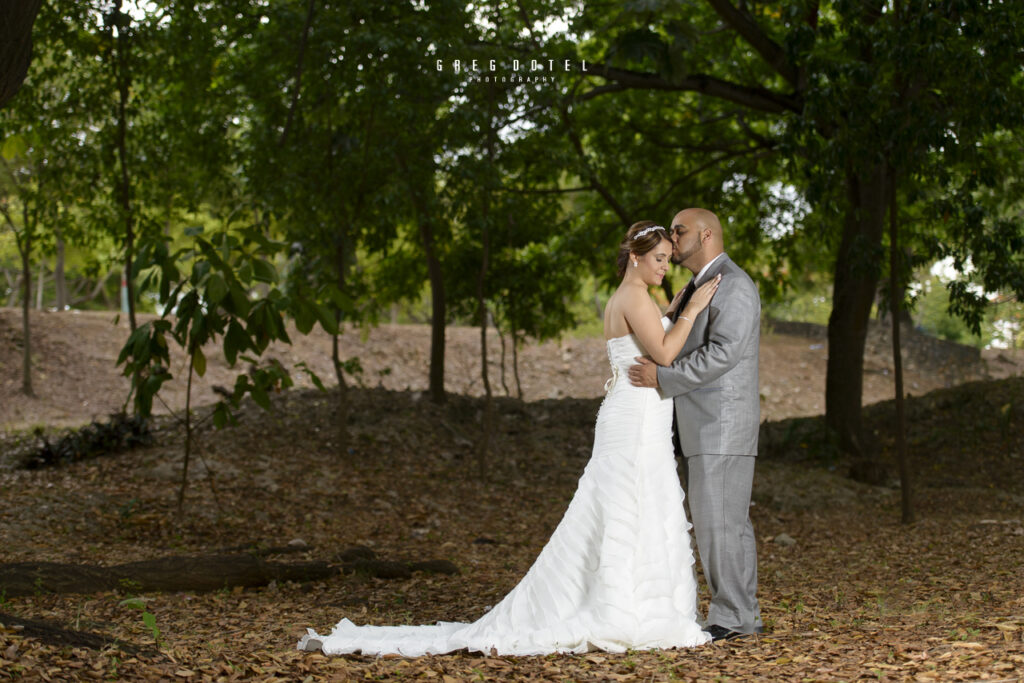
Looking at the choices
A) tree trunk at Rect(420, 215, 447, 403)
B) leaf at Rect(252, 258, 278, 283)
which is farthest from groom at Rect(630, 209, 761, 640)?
tree trunk at Rect(420, 215, 447, 403)

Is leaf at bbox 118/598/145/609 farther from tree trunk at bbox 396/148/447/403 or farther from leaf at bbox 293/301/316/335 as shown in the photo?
tree trunk at bbox 396/148/447/403

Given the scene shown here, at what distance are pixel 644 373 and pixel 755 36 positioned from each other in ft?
24.5

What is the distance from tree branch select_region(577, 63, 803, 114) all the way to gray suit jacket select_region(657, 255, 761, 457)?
21.7 ft

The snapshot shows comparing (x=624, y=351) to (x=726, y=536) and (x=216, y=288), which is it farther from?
(x=216, y=288)

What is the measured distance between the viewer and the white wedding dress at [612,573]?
449cm

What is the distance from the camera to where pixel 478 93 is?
9.17 meters

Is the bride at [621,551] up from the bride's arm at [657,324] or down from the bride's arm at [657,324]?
down

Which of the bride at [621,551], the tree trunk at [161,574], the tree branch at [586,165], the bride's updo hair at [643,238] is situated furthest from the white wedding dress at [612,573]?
the tree branch at [586,165]

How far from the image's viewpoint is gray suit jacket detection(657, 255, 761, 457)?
4.67m

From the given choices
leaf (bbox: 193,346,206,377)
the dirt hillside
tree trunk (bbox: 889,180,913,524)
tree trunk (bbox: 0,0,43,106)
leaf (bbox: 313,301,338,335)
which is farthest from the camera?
the dirt hillside

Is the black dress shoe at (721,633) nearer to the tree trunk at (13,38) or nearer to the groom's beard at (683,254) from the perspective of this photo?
the groom's beard at (683,254)

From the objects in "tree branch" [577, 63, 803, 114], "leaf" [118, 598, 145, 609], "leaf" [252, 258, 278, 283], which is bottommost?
"leaf" [118, 598, 145, 609]

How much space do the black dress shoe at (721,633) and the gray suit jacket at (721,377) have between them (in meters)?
0.86

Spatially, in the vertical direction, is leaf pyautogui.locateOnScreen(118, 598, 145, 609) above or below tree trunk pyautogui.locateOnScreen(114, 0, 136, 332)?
below
